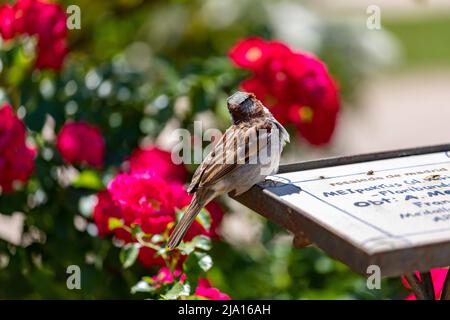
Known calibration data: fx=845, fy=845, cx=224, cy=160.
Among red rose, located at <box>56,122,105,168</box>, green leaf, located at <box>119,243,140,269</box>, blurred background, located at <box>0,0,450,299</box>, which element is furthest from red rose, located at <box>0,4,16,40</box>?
green leaf, located at <box>119,243,140,269</box>

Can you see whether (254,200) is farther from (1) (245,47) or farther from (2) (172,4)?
(2) (172,4)

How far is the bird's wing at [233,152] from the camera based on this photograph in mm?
1943

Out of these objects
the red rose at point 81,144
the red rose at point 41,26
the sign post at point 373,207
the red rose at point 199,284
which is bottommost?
the red rose at point 199,284

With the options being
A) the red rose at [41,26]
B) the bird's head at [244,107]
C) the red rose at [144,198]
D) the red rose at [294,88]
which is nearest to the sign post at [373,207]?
the bird's head at [244,107]

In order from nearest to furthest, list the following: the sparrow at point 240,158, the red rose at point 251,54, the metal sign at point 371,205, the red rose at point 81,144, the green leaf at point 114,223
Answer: the metal sign at point 371,205 → the sparrow at point 240,158 → the green leaf at point 114,223 → the red rose at point 81,144 → the red rose at point 251,54

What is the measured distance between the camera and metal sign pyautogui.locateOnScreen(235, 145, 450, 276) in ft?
4.83

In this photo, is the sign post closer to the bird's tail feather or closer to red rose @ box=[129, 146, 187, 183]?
the bird's tail feather

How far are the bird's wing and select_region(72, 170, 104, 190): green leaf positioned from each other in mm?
658

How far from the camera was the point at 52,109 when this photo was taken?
268cm

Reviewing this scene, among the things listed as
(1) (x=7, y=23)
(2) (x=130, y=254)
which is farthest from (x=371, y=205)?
(1) (x=7, y=23)

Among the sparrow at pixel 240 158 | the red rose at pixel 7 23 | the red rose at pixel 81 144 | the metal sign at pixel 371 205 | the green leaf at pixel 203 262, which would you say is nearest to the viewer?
the metal sign at pixel 371 205

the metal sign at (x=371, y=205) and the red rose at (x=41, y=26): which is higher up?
the red rose at (x=41, y=26)

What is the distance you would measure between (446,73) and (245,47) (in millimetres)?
6461

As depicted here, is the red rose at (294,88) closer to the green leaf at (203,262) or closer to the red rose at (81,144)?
the red rose at (81,144)
